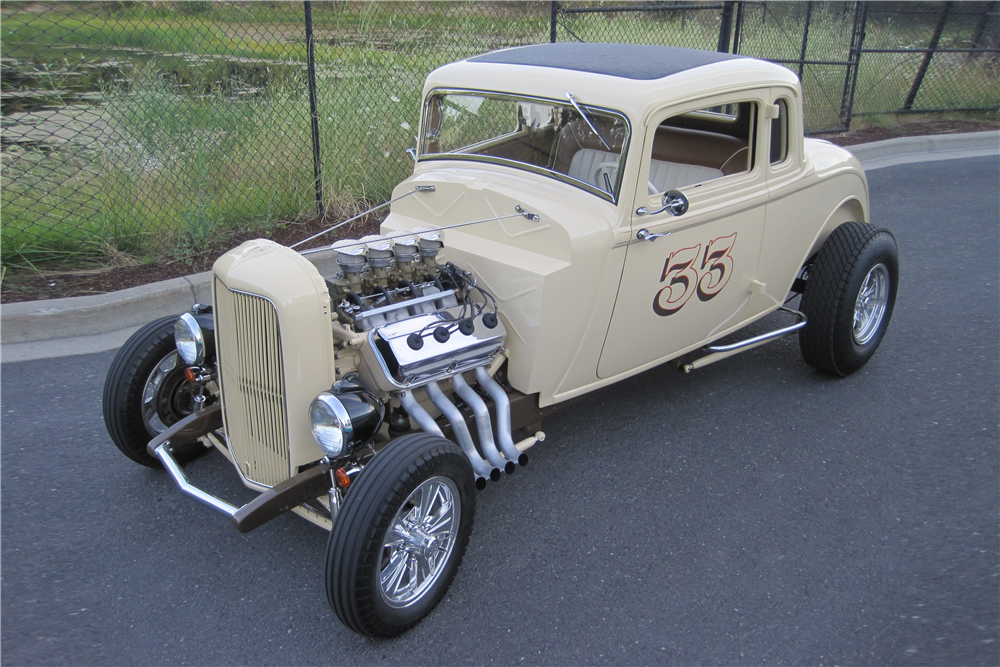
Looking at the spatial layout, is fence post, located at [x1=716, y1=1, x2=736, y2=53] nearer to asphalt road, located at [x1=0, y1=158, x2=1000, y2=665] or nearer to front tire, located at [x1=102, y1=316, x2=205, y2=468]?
asphalt road, located at [x1=0, y1=158, x2=1000, y2=665]

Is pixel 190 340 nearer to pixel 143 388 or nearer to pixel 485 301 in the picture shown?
pixel 143 388

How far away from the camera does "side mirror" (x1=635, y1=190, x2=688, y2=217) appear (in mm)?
3289

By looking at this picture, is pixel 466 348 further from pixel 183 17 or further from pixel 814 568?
pixel 183 17

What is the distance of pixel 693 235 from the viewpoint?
11.8 ft

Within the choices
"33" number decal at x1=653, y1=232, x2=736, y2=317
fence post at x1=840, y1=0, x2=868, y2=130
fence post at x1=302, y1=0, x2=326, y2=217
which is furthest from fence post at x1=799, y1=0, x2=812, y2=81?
"33" number decal at x1=653, y1=232, x2=736, y2=317

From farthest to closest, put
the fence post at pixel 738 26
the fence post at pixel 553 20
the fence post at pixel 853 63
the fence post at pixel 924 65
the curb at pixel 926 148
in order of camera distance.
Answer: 1. the fence post at pixel 924 65
2. the fence post at pixel 853 63
3. the curb at pixel 926 148
4. the fence post at pixel 738 26
5. the fence post at pixel 553 20

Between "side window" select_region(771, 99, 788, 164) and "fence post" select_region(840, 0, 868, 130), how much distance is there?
7.24 meters

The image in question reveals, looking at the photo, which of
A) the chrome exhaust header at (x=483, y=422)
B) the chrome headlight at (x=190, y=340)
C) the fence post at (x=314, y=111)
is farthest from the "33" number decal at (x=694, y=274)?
the fence post at (x=314, y=111)

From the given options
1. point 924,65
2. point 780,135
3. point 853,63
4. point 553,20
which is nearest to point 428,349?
point 780,135

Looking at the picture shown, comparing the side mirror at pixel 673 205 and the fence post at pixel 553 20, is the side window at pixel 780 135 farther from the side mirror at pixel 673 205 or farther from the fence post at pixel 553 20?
the fence post at pixel 553 20

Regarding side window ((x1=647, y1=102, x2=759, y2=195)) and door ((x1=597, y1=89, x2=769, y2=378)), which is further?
side window ((x1=647, y1=102, x2=759, y2=195))

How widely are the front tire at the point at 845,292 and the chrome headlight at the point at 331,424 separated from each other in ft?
9.80

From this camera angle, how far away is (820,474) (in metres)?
3.68

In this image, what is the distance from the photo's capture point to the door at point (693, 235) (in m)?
3.43
